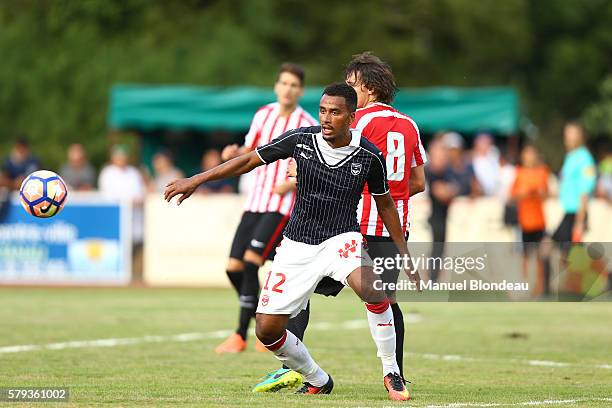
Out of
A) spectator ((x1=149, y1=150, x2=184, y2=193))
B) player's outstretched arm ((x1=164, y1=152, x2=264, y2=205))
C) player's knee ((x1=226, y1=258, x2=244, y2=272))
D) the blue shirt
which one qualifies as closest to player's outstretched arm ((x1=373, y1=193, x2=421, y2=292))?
player's outstretched arm ((x1=164, y1=152, x2=264, y2=205))

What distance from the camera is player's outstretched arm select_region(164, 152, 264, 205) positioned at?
8.34m

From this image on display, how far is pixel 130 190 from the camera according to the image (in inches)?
886

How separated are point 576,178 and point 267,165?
675 cm

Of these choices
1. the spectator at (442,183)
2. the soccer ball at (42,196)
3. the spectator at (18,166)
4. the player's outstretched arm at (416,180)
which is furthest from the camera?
the spectator at (18,166)

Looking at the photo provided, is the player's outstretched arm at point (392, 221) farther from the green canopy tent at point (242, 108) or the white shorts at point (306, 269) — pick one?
the green canopy tent at point (242, 108)

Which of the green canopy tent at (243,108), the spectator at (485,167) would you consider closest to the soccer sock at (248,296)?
the spectator at (485,167)

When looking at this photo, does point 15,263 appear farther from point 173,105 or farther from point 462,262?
point 462,262

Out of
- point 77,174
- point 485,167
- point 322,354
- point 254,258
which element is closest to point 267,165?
point 254,258

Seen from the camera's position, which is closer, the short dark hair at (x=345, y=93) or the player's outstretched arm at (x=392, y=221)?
the short dark hair at (x=345, y=93)

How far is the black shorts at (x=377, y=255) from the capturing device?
8898 millimetres

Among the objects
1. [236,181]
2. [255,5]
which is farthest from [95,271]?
[255,5]

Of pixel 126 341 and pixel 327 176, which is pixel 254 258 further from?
pixel 327 176

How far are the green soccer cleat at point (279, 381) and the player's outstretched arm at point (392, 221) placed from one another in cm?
111

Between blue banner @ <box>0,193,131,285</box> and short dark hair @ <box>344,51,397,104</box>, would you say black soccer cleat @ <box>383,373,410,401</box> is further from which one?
blue banner @ <box>0,193,131,285</box>
